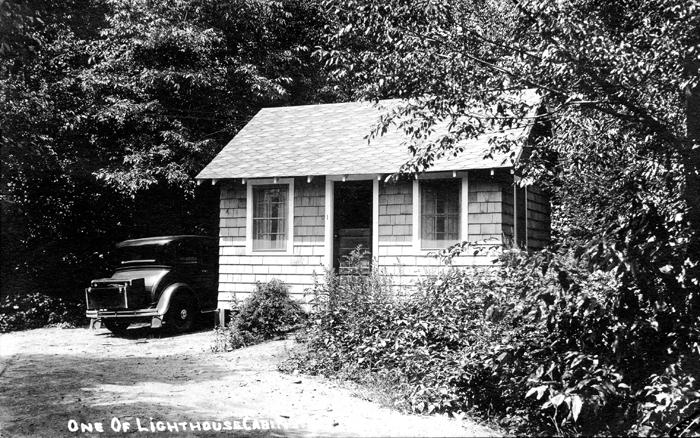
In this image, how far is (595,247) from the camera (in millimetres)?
5949

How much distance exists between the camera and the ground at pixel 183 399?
6625 mm

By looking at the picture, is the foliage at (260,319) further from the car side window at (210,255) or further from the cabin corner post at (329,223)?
the car side window at (210,255)

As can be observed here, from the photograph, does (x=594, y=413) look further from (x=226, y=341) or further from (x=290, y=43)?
(x=290, y=43)

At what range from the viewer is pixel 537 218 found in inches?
560

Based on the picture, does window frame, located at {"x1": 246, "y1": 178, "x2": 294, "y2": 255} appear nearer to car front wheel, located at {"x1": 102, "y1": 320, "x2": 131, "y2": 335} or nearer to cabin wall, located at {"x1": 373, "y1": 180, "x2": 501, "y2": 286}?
cabin wall, located at {"x1": 373, "y1": 180, "x2": 501, "y2": 286}

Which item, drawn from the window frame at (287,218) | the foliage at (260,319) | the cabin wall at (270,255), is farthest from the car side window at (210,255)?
the foliage at (260,319)

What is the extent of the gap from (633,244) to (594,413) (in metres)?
1.65

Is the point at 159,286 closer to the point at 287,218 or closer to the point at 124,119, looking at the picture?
the point at 287,218

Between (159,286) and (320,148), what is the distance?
448cm

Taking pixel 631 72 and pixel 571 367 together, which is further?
pixel 631 72

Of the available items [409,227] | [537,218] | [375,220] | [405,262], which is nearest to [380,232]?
[375,220]

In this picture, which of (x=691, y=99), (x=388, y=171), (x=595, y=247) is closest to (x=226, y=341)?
(x=388, y=171)

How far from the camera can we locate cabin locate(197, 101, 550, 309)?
12.3 metres

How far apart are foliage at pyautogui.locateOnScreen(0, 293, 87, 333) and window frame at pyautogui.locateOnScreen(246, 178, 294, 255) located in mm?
5788
